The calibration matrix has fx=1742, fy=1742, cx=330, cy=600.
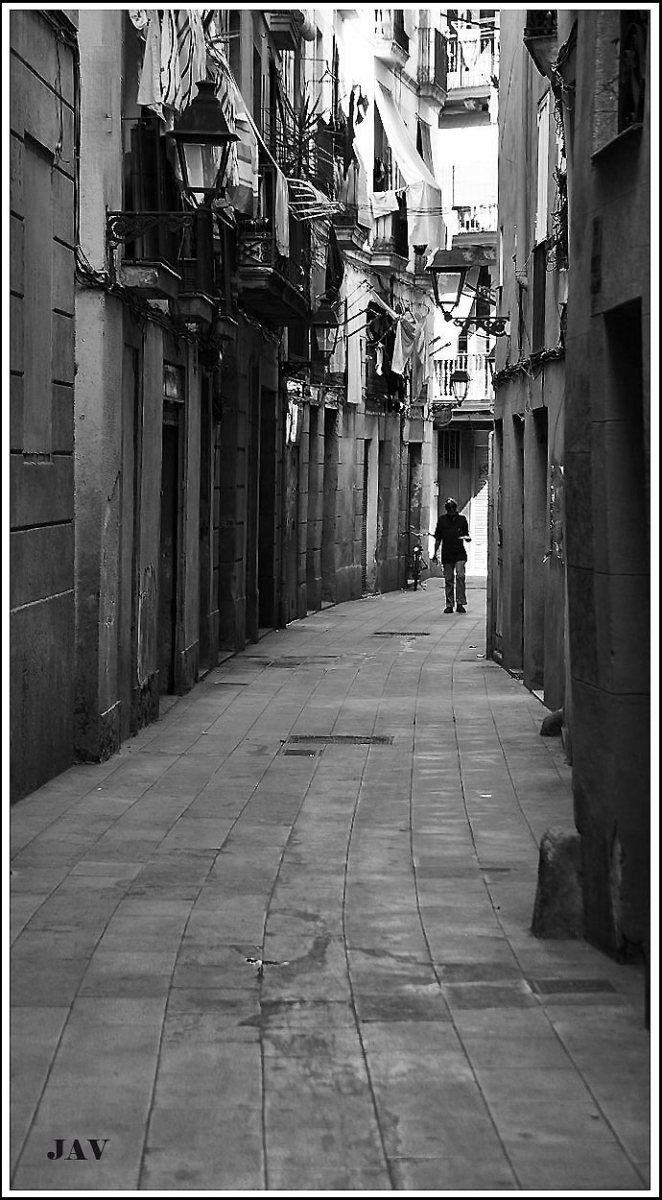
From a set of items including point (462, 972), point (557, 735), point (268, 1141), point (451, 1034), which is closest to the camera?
point (268, 1141)

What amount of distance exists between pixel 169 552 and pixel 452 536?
39.7 ft

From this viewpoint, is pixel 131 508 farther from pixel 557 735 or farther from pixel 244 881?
pixel 244 881

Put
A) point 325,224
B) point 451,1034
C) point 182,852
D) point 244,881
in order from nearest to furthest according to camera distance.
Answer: point 451,1034 < point 244,881 < point 182,852 < point 325,224

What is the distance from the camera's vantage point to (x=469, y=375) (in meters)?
45.1

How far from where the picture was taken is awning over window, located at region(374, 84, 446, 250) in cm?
3494

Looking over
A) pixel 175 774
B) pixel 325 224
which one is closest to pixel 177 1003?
pixel 175 774

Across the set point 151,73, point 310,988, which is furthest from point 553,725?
point 310,988

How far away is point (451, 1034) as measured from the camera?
20.0 ft

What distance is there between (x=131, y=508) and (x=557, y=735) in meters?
3.80

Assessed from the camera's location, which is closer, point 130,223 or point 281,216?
point 130,223

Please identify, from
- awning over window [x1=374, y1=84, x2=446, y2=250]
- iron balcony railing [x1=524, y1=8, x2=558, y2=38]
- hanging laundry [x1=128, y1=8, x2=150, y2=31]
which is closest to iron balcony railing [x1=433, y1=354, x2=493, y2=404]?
awning over window [x1=374, y1=84, x2=446, y2=250]

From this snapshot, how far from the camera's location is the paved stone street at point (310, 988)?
496 centimetres

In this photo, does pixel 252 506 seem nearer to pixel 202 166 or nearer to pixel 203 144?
pixel 202 166

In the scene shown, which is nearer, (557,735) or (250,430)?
(557,735)
